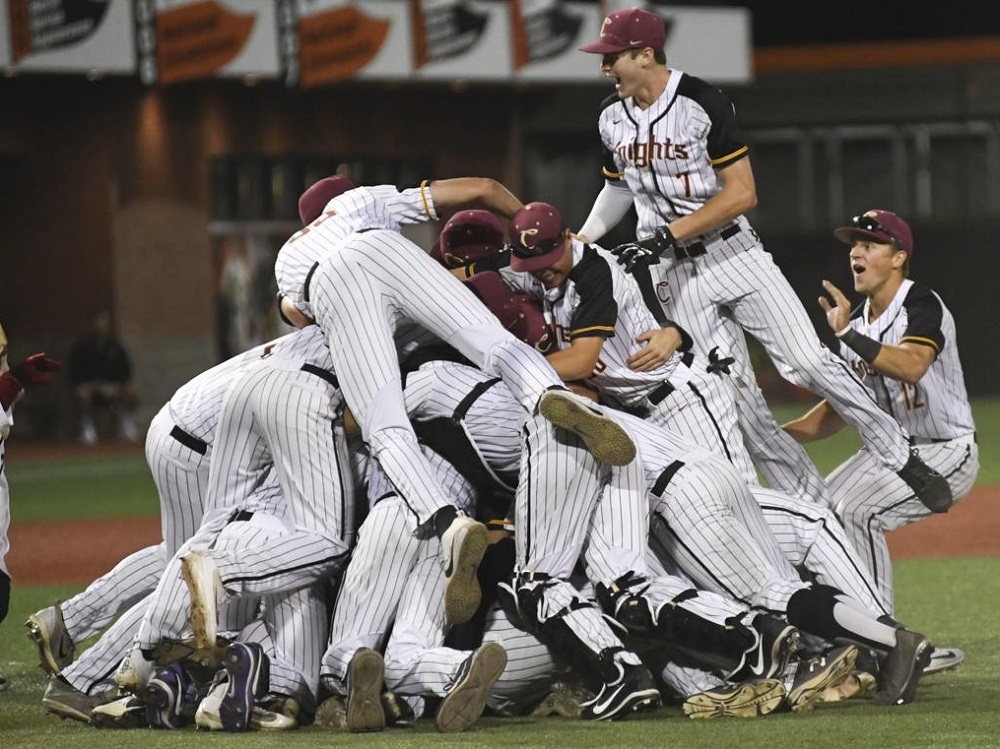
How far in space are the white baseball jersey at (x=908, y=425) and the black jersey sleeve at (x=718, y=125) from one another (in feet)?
2.56

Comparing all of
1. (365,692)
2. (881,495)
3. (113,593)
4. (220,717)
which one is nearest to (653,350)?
(881,495)

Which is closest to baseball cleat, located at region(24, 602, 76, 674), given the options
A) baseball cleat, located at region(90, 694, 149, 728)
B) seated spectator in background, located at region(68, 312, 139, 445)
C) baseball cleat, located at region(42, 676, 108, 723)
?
baseball cleat, located at region(42, 676, 108, 723)

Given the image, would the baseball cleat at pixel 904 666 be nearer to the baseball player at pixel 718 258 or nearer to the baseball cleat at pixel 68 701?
the baseball player at pixel 718 258

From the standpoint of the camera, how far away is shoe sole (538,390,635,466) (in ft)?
14.9

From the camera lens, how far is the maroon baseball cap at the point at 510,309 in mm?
5441

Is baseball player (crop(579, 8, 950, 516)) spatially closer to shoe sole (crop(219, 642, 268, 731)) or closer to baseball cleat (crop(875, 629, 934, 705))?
baseball cleat (crop(875, 629, 934, 705))

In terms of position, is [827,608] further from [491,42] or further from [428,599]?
[491,42]

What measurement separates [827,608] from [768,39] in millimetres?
25051

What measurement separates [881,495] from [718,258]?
1.05 m

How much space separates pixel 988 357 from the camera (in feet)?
76.7

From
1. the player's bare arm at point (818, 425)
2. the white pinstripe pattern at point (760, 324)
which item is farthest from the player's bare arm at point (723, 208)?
the player's bare arm at point (818, 425)

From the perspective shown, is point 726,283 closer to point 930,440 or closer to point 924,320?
point 924,320

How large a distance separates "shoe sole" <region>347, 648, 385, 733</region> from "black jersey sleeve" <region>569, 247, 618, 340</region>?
4.38 ft

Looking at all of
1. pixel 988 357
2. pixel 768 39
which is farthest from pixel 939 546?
pixel 768 39
